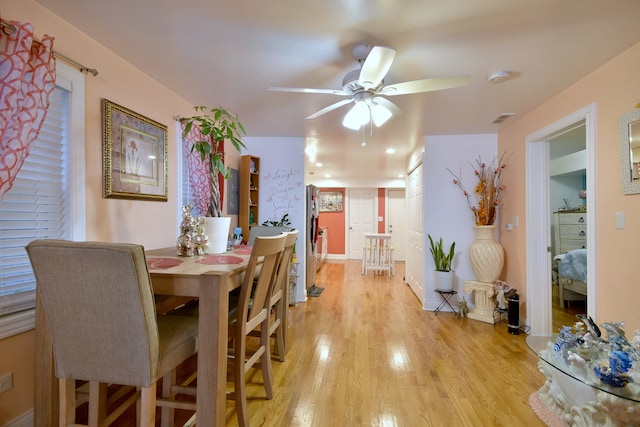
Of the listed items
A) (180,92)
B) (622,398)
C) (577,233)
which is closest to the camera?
(622,398)

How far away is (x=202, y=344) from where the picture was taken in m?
1.18

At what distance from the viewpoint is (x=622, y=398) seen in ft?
4.00

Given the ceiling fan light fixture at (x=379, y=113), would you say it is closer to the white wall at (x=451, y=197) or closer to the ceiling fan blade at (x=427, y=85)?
the ceiling fan blade at (x=427, y=85)

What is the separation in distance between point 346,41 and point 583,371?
82.2 inches

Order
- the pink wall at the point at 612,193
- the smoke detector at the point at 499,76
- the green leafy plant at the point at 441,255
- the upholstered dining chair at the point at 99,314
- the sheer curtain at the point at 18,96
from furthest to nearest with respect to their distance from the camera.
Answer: the green leafy plant at the point at 441,255
the smoke detector at the point at 499,76
the pink wall at the point at 612,193
the sheer curtain at the point at 18,96
the upholstered dining chair at the point at 99,314

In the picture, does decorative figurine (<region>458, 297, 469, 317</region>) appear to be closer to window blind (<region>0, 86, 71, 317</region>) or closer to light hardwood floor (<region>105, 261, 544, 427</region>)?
light hardwood floor (<region>105, 261, 544, 427</region>)

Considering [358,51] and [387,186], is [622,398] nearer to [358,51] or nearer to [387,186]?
[358,51]

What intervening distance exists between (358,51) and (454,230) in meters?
2.65

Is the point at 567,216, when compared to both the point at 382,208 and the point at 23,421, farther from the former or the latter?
the point at 23,421

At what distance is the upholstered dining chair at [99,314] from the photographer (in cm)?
97

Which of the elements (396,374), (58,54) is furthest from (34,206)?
(396,374)

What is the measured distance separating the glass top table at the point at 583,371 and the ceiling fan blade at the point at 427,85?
59.6 inches

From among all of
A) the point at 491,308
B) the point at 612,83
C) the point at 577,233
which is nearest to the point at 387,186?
the point at 577,233

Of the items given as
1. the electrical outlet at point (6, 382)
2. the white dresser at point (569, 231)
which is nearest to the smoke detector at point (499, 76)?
the electrical outlet at point (6, 382)
